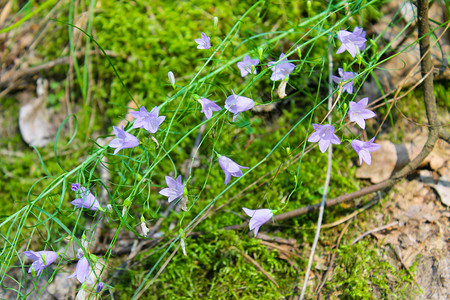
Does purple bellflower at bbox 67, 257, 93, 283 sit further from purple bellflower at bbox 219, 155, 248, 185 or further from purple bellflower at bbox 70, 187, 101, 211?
purple bellflower at bbox 219, 155, 248, 185

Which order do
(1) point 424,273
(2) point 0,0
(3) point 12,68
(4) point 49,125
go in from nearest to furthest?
(1) point 424,273 → (4) point 49,125 → (3) point 12,68 → (2) point 0,0

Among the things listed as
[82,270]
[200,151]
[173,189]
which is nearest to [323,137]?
[173,189]

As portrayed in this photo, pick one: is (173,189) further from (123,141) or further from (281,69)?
(281,69)

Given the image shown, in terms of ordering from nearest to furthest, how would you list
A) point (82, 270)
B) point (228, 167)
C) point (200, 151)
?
point (82, 270), point (228, 167), point (200, 151)

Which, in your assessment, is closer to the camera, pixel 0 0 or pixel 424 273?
pixel 424 273

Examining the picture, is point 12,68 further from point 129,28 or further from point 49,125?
point 129,28

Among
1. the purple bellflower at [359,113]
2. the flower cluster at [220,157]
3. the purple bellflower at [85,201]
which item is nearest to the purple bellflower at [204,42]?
the flower cluster at [220,157]

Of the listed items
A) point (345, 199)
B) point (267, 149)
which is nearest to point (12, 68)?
point (267, 149)

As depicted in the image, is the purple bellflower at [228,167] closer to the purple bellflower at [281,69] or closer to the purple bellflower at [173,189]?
the purple bellflower at [173,189]

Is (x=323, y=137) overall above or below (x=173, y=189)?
above
